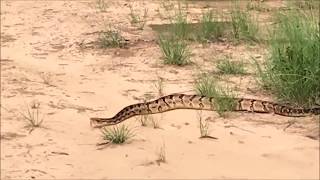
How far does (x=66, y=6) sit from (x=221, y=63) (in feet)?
15.1

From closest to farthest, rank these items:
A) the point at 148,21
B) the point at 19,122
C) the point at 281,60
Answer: the point at 19,122 < the point at 281,60 < the point at 148,21

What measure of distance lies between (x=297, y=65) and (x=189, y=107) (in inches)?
44.8

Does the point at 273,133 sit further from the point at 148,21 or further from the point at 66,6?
the point at 66,6

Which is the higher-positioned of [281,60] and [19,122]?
[281,60]

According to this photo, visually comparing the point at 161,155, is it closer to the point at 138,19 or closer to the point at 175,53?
the point at 175,53

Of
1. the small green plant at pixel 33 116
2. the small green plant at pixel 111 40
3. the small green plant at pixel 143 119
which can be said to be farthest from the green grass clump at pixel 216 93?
the small green plant at pixel 111 40

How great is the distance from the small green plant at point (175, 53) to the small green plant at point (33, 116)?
200 centimetres

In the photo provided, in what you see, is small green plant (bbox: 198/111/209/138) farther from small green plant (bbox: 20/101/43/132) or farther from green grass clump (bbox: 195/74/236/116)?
small green plant (bbox: 20/101/43/132)

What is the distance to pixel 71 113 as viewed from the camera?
6887 mm

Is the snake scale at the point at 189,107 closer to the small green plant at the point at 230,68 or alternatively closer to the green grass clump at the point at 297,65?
the green grass clump at the point at 297,65

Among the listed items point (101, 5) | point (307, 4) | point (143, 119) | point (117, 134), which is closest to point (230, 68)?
point (143, 119)

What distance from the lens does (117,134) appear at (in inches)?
240

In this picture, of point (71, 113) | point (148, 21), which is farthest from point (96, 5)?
point (71, 113)

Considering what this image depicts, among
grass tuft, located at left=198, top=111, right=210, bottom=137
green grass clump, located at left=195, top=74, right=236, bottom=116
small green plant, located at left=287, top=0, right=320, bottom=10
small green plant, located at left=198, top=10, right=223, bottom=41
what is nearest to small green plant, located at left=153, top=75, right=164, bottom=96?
green grass clump, located at left=195, top=74, right=236, bottom=116
